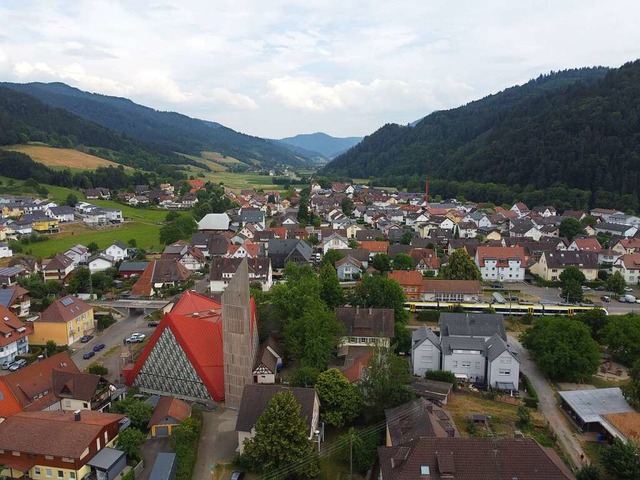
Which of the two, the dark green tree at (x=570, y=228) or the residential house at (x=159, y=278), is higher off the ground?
the dark green tree at (x=570, y=228)

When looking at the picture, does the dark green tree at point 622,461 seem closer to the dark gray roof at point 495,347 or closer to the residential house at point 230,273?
the dark gray roof at point 495,347

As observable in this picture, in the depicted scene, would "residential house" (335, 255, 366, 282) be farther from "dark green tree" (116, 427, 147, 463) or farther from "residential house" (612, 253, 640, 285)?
"dark green tree" (116, 427, 147, 463)

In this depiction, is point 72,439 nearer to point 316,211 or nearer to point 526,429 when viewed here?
point 526,429

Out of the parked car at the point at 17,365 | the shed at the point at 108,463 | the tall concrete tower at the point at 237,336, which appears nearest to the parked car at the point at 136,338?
the parked car at the point at 17,365

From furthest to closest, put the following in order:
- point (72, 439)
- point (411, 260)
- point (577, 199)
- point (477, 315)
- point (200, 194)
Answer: point (200, 194) → point (577, 199) → point (411, 260) → point (477, 315) → point (72, 439)

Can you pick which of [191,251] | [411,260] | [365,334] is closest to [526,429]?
[365,334]
